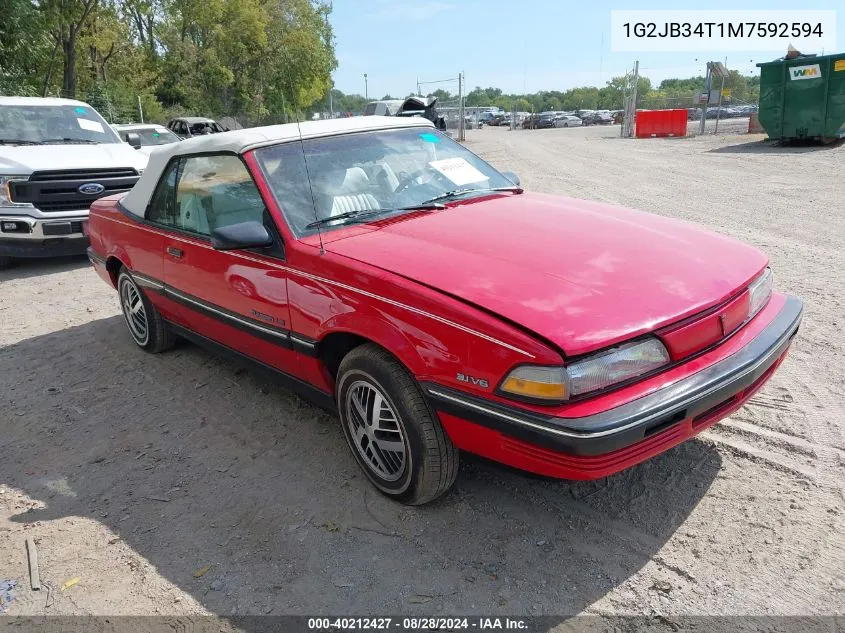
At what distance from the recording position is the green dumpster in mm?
16266

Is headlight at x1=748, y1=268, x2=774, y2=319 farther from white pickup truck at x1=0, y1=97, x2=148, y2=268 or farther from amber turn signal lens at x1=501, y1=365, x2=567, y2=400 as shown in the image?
white pickup truck at x1=0, y1=97, x2=148, y2=268

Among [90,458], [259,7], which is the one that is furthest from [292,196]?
[259,7]

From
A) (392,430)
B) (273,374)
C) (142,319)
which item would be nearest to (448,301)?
(392,430)

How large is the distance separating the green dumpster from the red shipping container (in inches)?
319

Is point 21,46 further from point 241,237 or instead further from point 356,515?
point 356,515

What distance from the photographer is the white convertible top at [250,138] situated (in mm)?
3570

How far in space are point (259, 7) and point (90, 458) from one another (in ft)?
133

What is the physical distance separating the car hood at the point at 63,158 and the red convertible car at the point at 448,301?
14.3ft

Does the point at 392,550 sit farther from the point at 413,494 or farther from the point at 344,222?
the point at 344,222

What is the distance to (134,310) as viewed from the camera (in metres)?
4.96

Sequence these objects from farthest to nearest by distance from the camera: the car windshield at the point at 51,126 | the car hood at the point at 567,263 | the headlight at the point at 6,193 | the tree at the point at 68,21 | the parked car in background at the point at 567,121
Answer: the parked car in background at the point at 567,121 → the tree at the point at 68,21 → the car windshield at the point at 51,126 → the headlight at the point at 6,193 → the car hood at the point at 567,263

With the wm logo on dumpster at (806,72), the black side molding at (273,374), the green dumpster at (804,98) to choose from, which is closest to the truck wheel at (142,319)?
the black side molding at (273,374)

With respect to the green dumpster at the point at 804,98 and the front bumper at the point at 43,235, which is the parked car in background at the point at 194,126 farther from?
the green dumpster at the point at 804,98

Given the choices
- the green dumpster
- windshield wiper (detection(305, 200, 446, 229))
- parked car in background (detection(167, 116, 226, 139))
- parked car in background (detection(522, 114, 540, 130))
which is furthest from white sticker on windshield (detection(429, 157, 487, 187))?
parked car in background (detection(522, 114, 540, 130))
